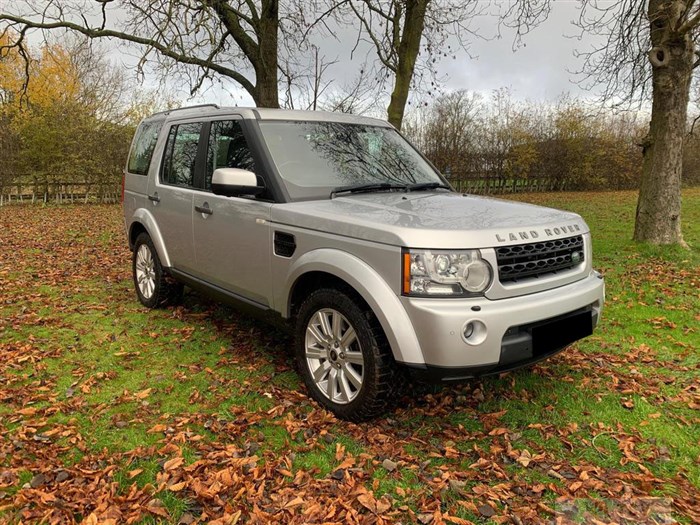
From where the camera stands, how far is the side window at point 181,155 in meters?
4.54

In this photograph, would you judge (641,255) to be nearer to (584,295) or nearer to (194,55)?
(584,295)

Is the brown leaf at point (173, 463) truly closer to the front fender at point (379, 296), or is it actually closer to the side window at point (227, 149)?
the front fender at point (379, 296)

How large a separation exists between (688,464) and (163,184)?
15.4 feet

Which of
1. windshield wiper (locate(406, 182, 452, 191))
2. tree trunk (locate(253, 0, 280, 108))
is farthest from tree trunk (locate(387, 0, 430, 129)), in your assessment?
windshield wiper (locate(406, 182, 452, 191))

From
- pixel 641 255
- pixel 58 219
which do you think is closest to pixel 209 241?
pixel 641 255

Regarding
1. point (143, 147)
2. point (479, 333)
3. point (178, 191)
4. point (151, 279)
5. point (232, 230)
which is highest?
point (143, 147)

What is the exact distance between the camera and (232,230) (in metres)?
3.90

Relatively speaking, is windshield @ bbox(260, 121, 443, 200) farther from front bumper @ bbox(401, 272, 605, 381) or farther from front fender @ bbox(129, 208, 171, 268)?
front fender @ bbox(129, 208, 171, 268)

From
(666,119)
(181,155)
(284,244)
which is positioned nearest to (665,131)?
(666,119)

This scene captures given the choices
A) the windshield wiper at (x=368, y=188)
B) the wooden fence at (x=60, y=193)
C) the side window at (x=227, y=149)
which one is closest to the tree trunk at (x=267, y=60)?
the side window at (x=227, y=149)

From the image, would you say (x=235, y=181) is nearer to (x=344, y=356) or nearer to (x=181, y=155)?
(x=344, y=356)

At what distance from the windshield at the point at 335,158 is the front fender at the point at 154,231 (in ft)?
6.23

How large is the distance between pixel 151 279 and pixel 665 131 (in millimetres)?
7536

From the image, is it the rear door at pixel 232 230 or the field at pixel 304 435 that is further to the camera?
the rear door at pixel 232 230
